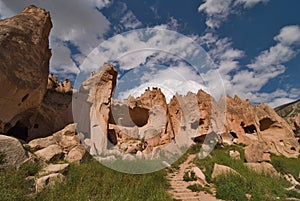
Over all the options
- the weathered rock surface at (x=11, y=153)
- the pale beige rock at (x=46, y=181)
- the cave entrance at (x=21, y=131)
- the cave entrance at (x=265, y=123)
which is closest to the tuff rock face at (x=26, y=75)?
the cave entrance at (x=21, y=131)

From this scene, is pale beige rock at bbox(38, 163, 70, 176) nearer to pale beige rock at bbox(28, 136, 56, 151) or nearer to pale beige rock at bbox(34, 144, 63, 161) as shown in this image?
pale beige rock at bbox(34, 144, 63, 161)

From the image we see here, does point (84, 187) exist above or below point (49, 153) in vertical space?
below

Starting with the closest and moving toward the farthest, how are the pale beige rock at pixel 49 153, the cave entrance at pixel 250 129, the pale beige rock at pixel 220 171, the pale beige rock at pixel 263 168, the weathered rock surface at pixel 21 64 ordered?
the pale beige rock at pixel 220 171 → the pale beige rock at pixel 49 153 → the weathered rock surface at pixel 21 64 → the pale beige rock at pixel 263 168 → the cave entrance at pixel 250 129

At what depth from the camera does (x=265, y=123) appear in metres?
22.6

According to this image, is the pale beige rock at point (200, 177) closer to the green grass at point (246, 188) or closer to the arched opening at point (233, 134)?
the green grass at point (246, 188)

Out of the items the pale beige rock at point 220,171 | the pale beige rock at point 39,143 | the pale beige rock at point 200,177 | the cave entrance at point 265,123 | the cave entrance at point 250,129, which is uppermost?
the cave entrance at point 265,123

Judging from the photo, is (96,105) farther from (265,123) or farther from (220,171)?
(265,123)

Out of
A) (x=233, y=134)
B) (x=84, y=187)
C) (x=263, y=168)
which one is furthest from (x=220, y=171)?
(x=233, y=134)

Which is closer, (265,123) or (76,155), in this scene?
(76,155)

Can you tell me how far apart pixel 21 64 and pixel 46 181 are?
6.29m

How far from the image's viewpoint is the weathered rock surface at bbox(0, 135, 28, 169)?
6605 millimetres

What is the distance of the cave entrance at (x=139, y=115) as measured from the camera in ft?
73.5

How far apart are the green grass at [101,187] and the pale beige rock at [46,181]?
207mm

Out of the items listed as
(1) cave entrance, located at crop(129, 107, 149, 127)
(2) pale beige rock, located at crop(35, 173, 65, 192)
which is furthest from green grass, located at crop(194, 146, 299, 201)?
(1) cave entrance, located at crop(129, 107, 149, 127)
